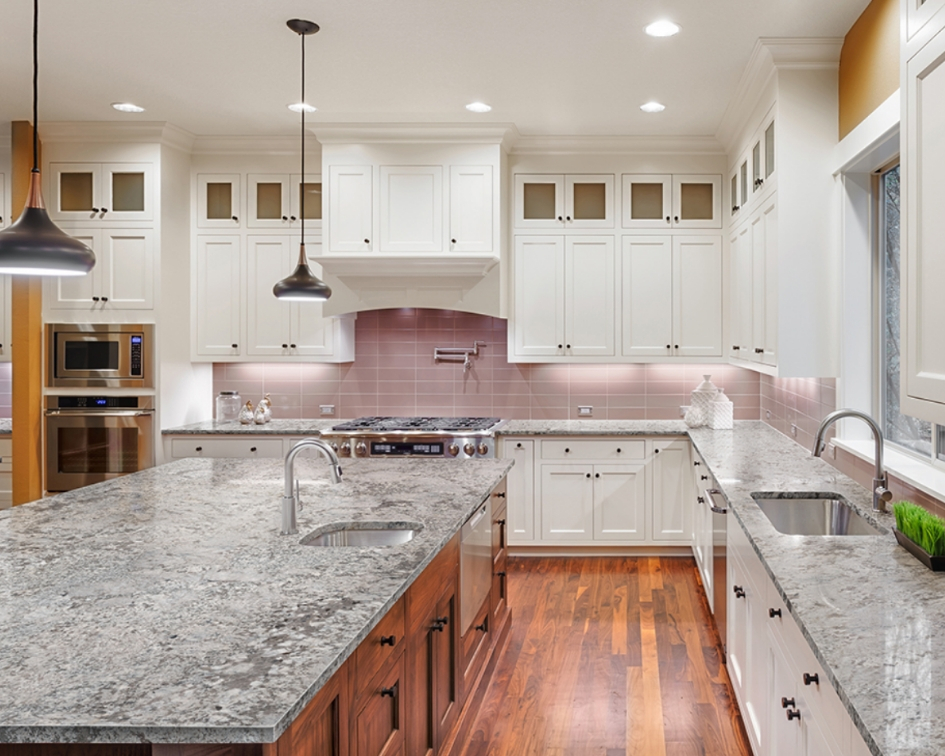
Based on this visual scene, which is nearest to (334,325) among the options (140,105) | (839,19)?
(140,105)

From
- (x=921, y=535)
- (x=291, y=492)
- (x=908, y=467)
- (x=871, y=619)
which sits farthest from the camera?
(x=908, y=467)

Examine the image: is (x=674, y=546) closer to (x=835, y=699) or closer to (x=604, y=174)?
(x=604, y=174)

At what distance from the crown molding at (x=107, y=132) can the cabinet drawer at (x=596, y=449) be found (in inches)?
121

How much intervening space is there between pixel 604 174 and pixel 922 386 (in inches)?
149

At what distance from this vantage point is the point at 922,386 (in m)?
1.77

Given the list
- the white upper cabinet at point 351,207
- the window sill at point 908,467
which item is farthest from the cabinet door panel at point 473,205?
the window sill at point 908,467

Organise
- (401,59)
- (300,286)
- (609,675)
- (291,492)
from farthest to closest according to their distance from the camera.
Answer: (401,59) → (300,286) → (609,675) → (291,492)

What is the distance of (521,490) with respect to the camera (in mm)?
5121

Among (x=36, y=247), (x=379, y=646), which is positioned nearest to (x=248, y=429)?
(x=36, y=247)

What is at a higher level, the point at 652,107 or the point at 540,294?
the point at 652,107

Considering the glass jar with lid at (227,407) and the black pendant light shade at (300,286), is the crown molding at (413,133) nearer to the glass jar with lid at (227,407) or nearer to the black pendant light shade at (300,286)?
the black pendant light shade at (300,286)

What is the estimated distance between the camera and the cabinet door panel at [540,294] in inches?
209

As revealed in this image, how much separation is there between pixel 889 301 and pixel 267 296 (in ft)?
12.2

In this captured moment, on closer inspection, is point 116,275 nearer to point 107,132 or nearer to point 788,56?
point 107,132
